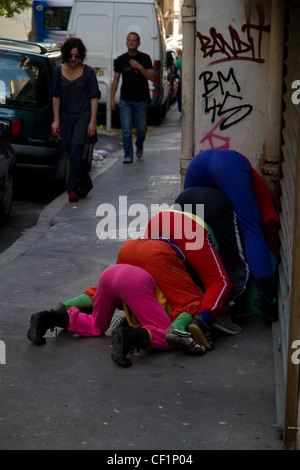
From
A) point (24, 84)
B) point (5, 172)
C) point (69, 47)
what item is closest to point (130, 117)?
point (24, 84)

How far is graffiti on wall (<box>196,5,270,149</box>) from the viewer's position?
20.4 feet

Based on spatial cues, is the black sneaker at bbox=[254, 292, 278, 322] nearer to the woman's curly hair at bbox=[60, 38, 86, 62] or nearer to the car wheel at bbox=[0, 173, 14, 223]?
the car wheel at bbox=[0, 173, 14, 223]

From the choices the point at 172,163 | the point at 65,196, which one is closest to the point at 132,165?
the point at 172,163

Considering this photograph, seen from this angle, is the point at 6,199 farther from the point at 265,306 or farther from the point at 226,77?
the point at 265,306

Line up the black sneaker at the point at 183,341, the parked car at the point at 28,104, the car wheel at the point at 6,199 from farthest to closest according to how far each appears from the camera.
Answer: the parked car at the point at 28,104 → the car wheel at the point at 6,199 → the black sneaker at the point at 183,341

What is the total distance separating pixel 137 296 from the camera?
482 centimetres

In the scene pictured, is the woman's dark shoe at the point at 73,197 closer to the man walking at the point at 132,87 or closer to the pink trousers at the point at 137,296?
the man walking at the point at 132,87

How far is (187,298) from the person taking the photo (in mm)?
5020

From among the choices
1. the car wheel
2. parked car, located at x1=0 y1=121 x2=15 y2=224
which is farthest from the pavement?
the car wheel

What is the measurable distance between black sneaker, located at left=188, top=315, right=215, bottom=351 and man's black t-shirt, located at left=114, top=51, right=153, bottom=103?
26.5 feet

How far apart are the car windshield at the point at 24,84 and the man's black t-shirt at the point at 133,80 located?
8.79 ft

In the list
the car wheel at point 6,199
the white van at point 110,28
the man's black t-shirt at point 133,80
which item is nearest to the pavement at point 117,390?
the car wheel at point 6,199

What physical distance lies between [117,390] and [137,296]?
26.5 inches

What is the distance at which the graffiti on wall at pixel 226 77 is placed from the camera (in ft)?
20.4
